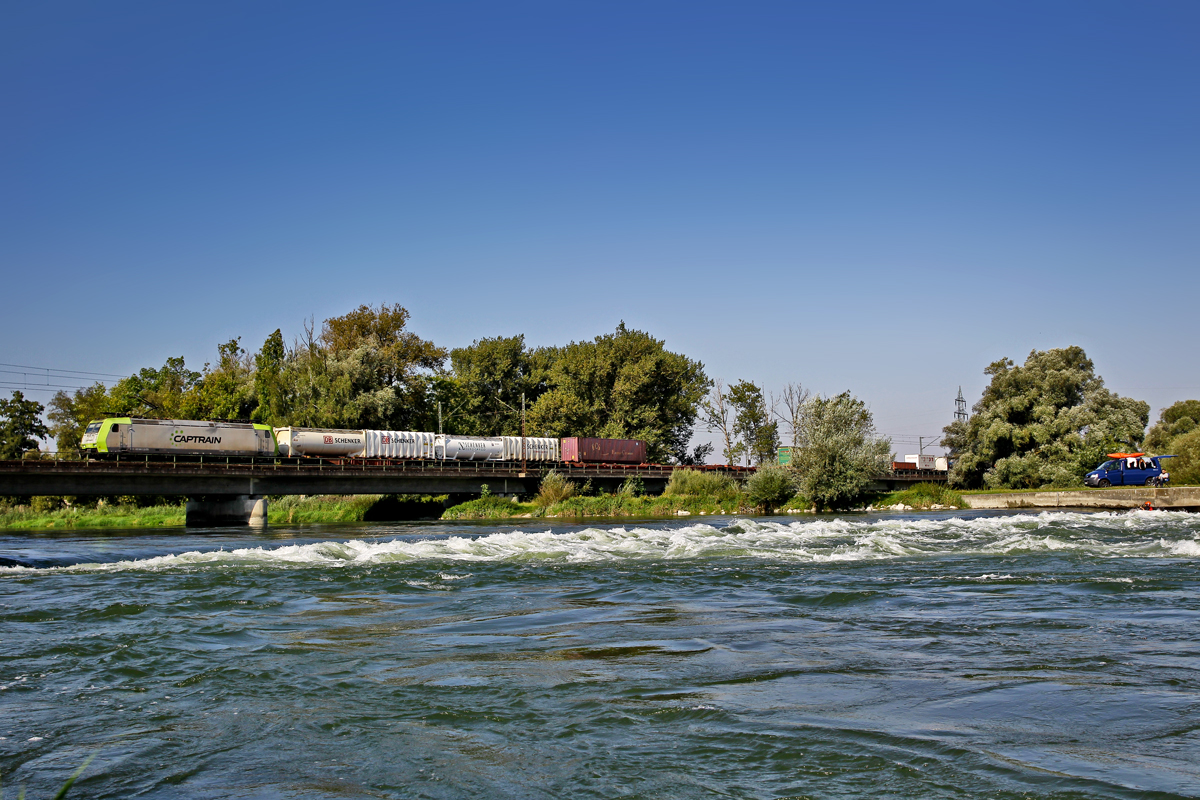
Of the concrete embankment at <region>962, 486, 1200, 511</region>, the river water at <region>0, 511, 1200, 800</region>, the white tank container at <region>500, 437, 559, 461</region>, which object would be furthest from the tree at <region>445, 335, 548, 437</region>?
the river water at <region>0, 511, 1200, 800</region>

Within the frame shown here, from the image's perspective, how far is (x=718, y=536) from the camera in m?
24.3

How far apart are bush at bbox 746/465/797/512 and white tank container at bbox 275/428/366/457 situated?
27.7m

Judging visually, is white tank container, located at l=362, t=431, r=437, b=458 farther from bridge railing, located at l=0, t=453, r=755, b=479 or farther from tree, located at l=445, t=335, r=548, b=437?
tree, located at l=445, t=335, r=548, b=437

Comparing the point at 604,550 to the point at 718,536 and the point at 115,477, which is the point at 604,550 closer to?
the point at 718,536

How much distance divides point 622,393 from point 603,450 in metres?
9.97

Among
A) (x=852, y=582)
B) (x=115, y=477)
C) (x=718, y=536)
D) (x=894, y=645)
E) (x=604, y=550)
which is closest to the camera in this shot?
(x=894, y=645)

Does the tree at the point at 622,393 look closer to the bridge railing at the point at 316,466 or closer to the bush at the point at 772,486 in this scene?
the bridge railing at the point at 316,466

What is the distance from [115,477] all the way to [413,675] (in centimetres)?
4241

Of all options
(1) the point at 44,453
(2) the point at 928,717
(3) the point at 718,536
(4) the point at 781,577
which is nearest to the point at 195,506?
(1) the point at 44,453

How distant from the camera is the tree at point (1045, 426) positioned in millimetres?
55781

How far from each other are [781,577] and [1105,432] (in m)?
49.4

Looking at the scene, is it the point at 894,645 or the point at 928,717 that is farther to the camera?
the point at 894,645

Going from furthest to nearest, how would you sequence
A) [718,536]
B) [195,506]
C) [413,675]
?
[195,506], [718,536], [413,675]

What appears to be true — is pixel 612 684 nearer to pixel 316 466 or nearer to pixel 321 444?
pixel 316 466
